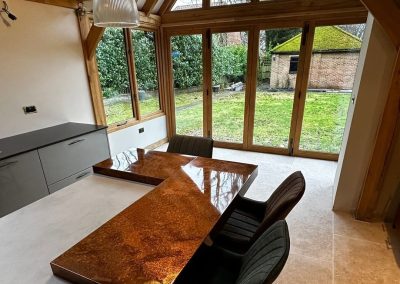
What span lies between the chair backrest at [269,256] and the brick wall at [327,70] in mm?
3256

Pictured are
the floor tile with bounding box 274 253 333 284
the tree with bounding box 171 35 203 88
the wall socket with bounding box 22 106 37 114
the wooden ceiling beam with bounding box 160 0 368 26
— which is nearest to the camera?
the floor tile with bounding box 274 253 333 284

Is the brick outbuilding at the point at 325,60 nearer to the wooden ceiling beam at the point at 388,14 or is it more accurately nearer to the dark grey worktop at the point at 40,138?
the wooden ceiling beam at the point at 388,14

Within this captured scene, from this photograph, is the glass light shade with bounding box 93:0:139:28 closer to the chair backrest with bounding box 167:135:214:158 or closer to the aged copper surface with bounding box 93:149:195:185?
the aged copper surface with bounding box 93:149:195:185

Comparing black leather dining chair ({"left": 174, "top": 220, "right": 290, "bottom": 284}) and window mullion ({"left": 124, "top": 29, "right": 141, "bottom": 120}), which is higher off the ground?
window mullion ({"left": 124, "top": 29, "right": 141, "bottom": 120})

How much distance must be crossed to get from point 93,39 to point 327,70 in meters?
3.28

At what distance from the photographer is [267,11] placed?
3570mm

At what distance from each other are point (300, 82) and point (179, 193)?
3.05 meters

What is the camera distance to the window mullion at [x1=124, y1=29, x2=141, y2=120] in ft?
12.6

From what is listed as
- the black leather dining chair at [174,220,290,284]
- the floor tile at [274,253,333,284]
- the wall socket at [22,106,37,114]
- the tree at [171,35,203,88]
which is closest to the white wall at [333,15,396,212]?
the floor tile at [274,253,333,284]

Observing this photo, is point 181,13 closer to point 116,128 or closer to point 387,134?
point 116,128

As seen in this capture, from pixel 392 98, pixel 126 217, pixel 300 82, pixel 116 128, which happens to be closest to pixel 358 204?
pixel 392 98

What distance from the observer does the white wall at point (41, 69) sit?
248 cm

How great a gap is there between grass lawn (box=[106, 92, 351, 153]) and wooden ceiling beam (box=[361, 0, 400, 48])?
173 centimetres

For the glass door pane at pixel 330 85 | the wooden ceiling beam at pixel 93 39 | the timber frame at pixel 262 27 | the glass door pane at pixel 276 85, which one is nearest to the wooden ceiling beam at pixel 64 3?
the timber frame at pixel 262 27
